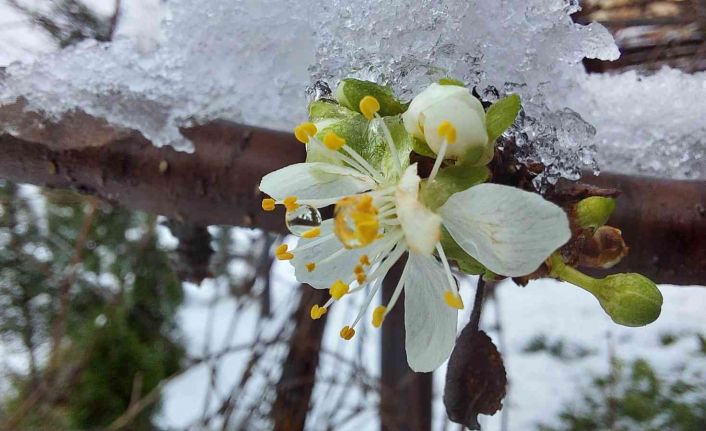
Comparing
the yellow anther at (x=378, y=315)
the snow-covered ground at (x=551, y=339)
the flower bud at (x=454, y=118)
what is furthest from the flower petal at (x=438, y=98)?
A: the snow-covered ground at (x=551, y=339)

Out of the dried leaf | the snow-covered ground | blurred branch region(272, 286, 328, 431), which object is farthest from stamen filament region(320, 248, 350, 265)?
the snow-covered ground

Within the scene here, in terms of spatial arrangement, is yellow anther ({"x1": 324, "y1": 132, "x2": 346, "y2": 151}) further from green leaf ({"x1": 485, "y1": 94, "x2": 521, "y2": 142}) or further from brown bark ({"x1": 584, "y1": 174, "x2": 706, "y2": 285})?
brown bark ({"x1": 584, "y1": 174, "x2": 706, "y2": 285})

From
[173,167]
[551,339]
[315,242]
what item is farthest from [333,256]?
[551,339]

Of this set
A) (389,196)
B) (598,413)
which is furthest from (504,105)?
(598,413)

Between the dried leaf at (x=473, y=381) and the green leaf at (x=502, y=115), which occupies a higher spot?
the green leaf at (x=502, y=115)

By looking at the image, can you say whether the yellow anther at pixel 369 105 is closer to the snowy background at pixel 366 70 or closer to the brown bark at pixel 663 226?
the snowy background at pixel 366 70

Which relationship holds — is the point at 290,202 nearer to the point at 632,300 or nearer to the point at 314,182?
the point at 314,182

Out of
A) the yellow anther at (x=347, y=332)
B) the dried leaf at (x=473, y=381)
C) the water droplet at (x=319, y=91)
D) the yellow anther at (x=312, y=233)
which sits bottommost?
the dried leaf at (x=473, y=381)
